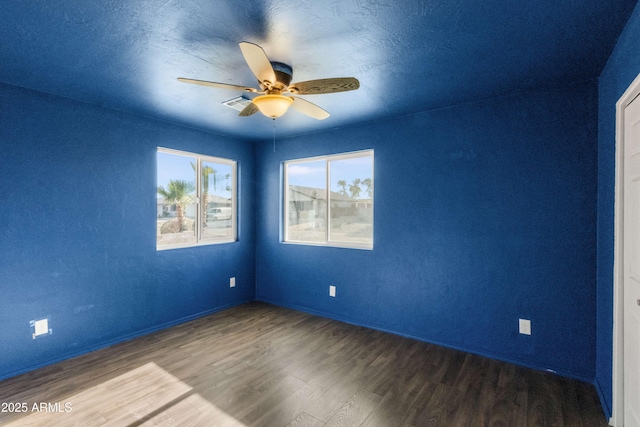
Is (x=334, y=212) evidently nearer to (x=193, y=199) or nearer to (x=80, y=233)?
(x=193, y=199)

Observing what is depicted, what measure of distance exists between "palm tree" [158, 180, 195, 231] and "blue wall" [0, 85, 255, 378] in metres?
0.23

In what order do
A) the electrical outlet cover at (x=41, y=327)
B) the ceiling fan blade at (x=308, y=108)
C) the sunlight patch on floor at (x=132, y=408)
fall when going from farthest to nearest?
the electrical outlet cover at (x=41, y=327), the ceiling fan blade at (x=308, y=108), the sunlight patch on floor at (x=132, y=408)

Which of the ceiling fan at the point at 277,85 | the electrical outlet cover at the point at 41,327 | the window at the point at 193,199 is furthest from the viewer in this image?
the window at the point at 193,199

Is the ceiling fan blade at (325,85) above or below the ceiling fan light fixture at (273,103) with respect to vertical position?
above

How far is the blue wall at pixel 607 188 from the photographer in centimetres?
179

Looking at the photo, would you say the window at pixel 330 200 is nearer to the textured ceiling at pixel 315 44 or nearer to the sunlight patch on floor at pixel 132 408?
the textured ceiling at pixel 315 44

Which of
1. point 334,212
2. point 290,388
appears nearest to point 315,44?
point 334,212

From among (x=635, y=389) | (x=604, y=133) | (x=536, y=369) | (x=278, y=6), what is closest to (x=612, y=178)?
(x=604, y=133)

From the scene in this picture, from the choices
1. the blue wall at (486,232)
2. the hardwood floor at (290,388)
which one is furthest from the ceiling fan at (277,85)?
the hardwood floor at (290,388)

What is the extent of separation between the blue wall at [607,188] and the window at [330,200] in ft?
6.62

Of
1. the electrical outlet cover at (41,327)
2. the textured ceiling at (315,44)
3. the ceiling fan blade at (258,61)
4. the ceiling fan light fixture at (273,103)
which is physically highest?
the textured ceiling at (315,44)

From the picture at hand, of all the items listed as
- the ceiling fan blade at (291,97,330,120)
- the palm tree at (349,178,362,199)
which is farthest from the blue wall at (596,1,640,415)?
the palm tree at (349,178,362,199)

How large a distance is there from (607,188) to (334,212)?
2.62m

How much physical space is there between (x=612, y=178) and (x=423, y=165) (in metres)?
1.48
